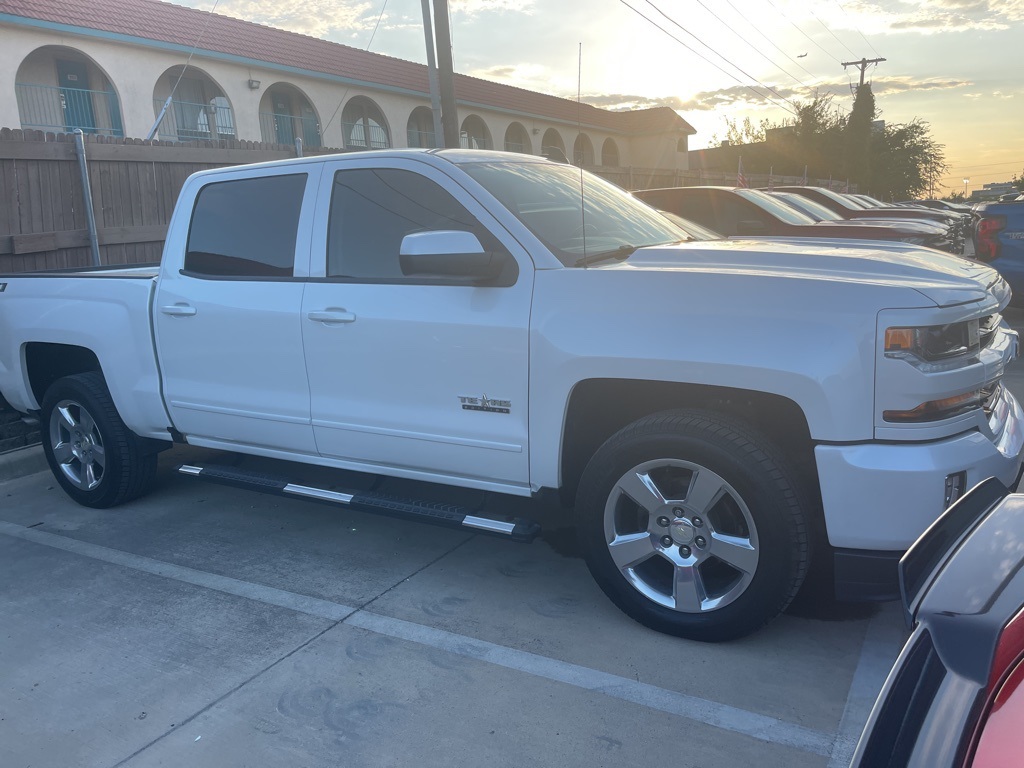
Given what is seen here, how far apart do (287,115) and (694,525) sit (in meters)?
23.9

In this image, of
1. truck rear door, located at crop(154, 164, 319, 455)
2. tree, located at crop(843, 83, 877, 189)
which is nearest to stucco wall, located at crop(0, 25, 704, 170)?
truck rear door, located at crop(154, 164, 319, 455)

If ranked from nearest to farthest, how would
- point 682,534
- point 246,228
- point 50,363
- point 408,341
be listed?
point 682,534 → point 408,341 → point 246,228 → point 50,363

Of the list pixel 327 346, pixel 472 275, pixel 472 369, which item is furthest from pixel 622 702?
pixel 327 346

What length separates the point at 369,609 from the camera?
3.83 m

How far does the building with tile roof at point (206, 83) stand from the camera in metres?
18.6

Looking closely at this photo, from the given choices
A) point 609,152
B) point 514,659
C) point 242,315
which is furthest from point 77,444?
point 609,152

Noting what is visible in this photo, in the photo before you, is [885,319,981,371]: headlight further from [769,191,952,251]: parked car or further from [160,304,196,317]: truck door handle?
[769,191,952,251]: parked car

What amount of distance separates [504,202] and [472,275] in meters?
0.44

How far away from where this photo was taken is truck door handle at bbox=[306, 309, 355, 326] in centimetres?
399

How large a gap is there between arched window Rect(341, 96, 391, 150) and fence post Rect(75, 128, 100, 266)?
19.3 m

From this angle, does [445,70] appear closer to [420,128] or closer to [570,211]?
[570,211]

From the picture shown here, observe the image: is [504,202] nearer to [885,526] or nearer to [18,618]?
[885,526]

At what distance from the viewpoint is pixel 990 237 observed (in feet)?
34.1

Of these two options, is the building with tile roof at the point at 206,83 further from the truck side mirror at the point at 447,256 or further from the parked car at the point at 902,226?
the truck side mirror at the point at 447,256
